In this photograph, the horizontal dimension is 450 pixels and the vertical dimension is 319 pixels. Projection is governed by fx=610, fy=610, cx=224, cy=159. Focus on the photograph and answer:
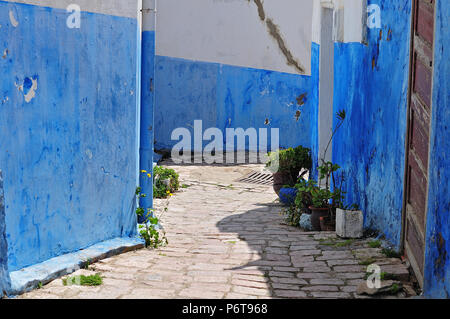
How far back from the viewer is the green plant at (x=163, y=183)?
9844mm

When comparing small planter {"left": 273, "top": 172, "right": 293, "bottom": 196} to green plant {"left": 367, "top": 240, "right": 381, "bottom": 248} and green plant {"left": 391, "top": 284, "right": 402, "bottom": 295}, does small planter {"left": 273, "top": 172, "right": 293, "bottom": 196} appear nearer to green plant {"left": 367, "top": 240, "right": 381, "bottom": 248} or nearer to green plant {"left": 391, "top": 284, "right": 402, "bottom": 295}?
green plant {"left": 367, "top": 240, "right": 381, "bottom": 248}

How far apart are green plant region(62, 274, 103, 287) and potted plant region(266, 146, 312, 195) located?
520cm

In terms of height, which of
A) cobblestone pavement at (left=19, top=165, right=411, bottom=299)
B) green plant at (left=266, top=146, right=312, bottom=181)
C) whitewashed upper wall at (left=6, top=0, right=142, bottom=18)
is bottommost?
cobblestone pavement at (left=19, top=165, right=411, bottom=299)

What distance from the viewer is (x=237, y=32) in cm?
1455

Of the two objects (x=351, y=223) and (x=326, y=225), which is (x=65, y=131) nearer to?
(x=351, y=223)

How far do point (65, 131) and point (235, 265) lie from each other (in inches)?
76.5

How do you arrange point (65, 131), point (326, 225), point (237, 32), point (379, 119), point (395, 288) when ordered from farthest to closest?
point (237, 32) < point (326, 225) < point (379, 119) < point (65, 131) < point (395, 288)

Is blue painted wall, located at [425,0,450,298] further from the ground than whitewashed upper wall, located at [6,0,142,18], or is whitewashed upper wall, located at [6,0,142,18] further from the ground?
whitewashed upper wall, located at [6,0,142,18]

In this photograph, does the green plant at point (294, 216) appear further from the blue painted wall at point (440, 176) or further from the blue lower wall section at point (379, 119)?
the blue painted wall at point (440, 176)

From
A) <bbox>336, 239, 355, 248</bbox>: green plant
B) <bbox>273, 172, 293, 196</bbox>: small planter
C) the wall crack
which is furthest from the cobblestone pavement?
the wall crack

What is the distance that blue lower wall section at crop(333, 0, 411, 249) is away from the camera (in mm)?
5539

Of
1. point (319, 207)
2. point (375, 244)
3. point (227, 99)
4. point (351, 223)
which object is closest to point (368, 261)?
point (375, 244)

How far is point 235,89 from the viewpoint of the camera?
48.0 ft
